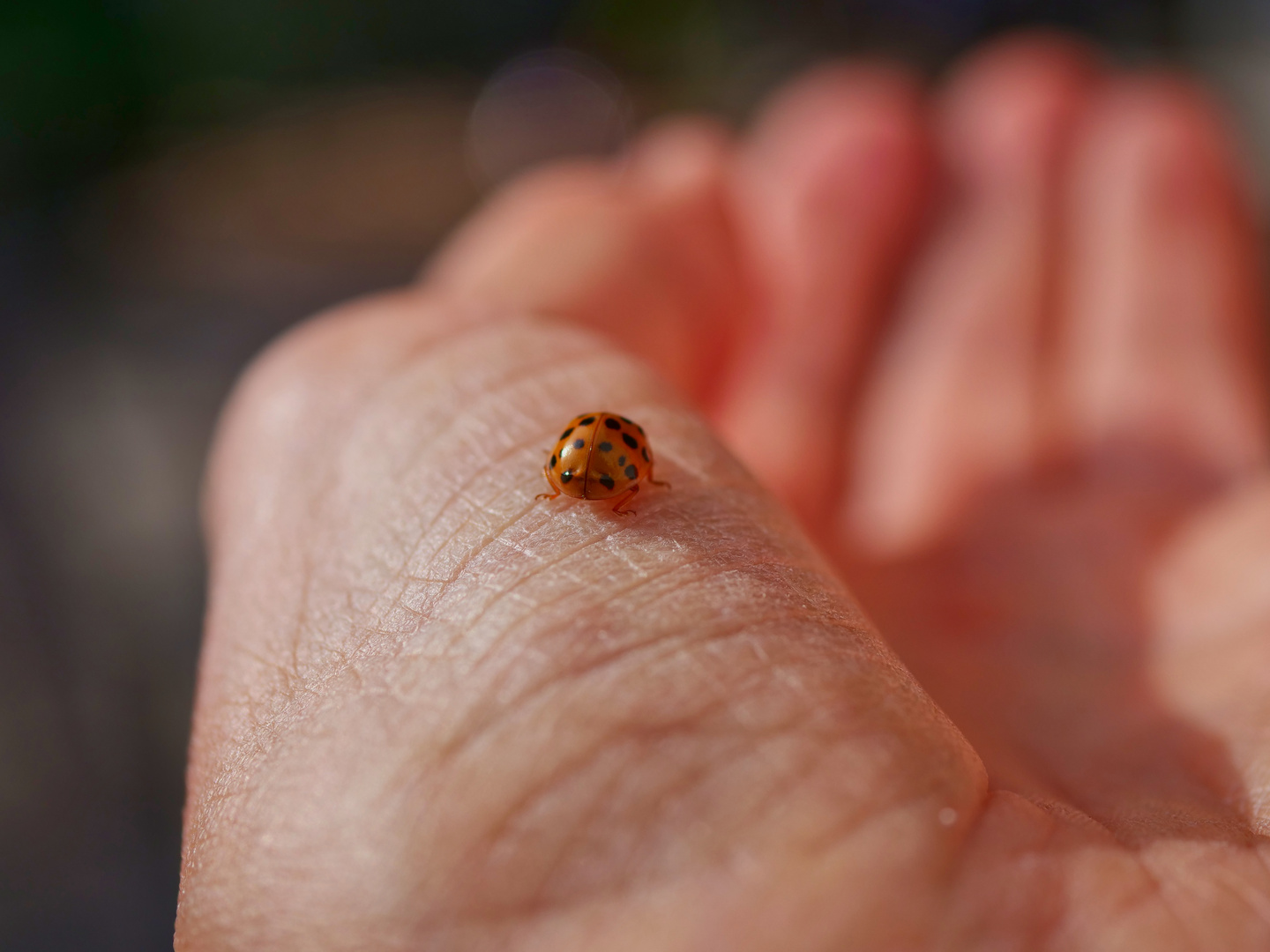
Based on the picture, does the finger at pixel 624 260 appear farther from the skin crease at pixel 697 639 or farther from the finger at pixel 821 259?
the finger at pixel 821 259

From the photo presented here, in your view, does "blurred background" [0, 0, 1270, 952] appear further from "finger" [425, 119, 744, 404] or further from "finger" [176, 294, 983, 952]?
"finger" [176, 294, 983, 952]

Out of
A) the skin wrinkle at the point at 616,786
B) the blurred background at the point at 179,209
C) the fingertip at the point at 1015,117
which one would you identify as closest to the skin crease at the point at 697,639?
the skin wrinkle at the point at 616,786

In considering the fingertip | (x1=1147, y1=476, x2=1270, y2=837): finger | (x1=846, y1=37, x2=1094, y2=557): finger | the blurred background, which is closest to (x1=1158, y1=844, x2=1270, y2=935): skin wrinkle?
(x1=1147, y1=476, x2=1270, y2=837): finger

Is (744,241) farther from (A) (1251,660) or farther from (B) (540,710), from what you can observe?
(B) (540,710)

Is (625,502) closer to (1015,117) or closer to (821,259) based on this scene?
(821,259)

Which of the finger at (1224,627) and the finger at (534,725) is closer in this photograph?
the finger at (534,725)
